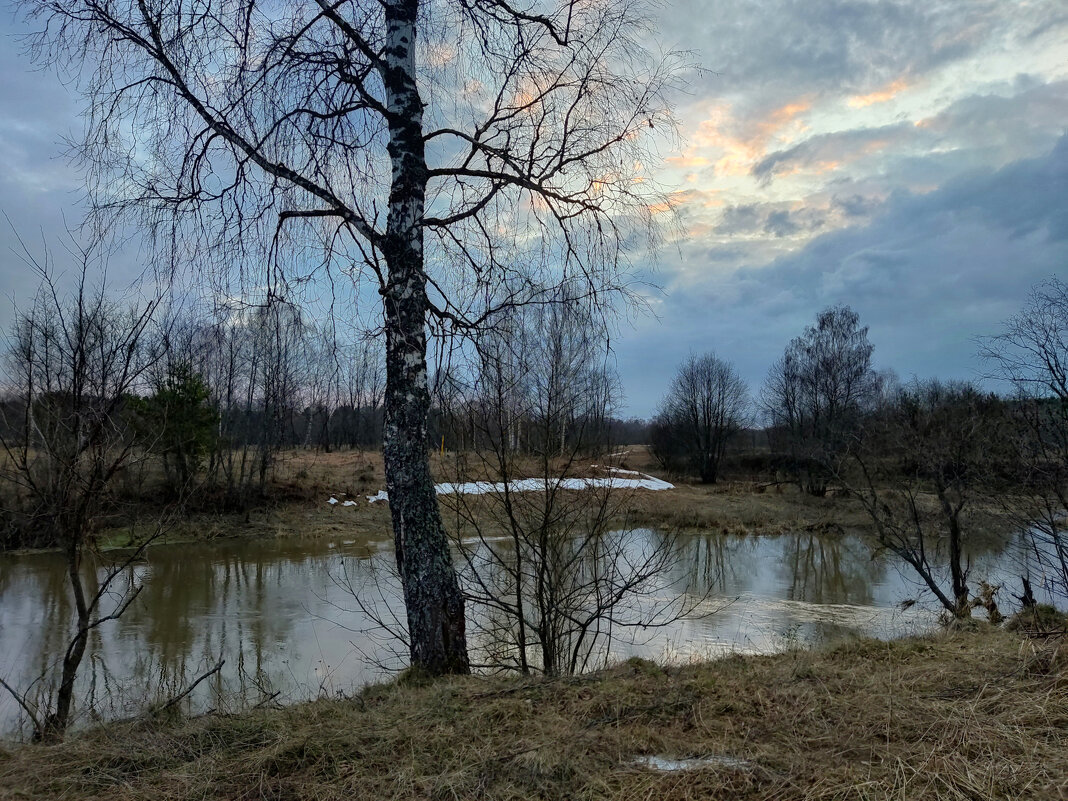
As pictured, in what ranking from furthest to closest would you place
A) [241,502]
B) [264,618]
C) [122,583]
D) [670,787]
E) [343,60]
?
[241,502], [122,583], [264,618], [343,60], [670,787]

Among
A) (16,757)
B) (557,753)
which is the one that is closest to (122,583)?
(16,757)

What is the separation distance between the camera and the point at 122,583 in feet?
44.6

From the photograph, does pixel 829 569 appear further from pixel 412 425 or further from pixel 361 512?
pixel 361 512

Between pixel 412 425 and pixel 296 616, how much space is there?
850cm

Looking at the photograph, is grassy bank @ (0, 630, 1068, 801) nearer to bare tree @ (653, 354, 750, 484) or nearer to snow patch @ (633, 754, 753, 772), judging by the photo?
snow patch @ (633, 754, 753, 772)

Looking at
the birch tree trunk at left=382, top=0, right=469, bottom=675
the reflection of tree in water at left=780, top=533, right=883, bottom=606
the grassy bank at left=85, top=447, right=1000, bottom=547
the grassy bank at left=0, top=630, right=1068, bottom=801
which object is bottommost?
the reflection of tree in water at left=780, top=533, right=883, bottom=606

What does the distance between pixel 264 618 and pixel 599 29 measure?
429 inches

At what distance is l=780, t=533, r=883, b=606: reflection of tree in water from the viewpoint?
13.6 metres

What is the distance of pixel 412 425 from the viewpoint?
4.60 metres

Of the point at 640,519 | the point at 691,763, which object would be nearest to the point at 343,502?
the point at 640,519

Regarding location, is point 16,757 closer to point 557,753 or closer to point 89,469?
point 89,469

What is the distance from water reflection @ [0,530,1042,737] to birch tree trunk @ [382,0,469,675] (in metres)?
0.88

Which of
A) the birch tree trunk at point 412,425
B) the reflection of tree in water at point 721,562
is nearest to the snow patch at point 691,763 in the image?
the birch tree trunk at point 412,425

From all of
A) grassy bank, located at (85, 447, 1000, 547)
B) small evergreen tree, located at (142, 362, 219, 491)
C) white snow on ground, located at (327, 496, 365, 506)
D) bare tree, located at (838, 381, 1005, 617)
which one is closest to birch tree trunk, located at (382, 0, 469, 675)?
bare tree, located at (838, 381, 1005, 617)
